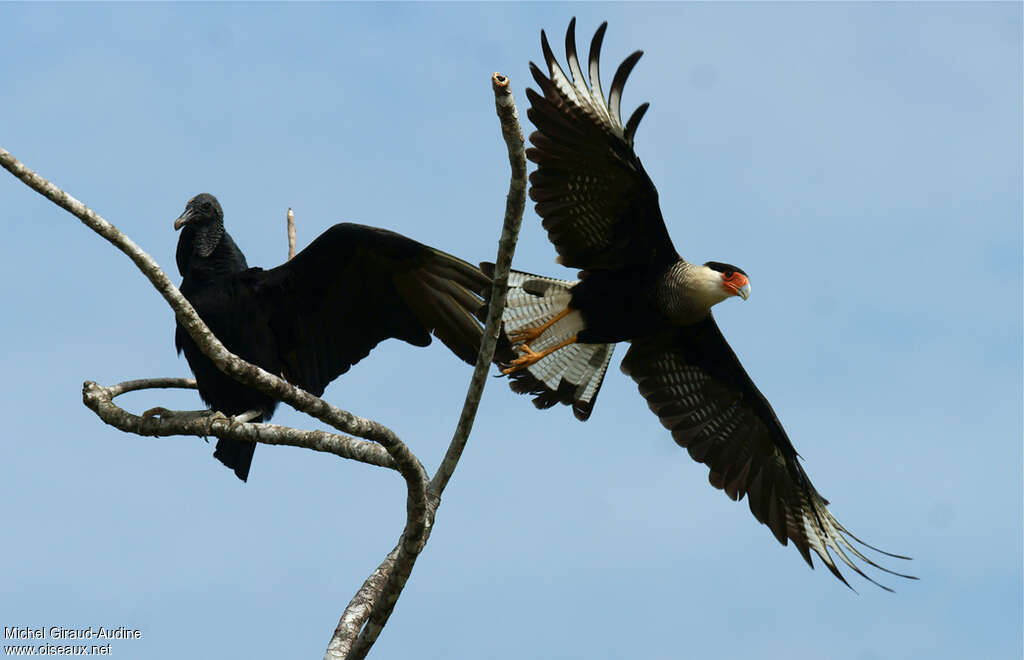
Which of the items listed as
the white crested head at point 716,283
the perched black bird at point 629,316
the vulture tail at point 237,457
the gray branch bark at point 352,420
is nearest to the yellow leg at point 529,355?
the perched black bird at point 629,316

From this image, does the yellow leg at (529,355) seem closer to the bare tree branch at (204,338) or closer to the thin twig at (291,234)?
the thin twig at (291,234)

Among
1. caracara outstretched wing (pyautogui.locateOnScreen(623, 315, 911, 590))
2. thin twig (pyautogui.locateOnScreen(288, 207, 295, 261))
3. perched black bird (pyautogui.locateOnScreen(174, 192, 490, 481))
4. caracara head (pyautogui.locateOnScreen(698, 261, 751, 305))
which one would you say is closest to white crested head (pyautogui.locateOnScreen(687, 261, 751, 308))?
caracara head (pyautogui.locateOnScreen(698, 261, 751, 305))

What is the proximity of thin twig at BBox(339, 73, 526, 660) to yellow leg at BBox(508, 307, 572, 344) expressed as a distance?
2479 millimetres

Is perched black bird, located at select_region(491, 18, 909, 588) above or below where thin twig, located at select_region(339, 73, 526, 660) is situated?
above

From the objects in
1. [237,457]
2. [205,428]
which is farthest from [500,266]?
[237,457]

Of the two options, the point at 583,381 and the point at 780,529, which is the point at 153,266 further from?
the point at 780,529

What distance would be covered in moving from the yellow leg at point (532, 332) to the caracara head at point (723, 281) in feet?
3.02

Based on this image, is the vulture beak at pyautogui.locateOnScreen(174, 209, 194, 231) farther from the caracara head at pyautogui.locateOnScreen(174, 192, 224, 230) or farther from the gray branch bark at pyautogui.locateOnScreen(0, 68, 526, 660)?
the gray branch bark at pyautogui.locateOnScreen(0, 68, 526, 660)

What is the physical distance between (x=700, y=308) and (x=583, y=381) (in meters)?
1.03

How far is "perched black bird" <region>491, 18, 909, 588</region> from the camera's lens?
6.86 metres

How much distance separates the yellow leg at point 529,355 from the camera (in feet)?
25.3

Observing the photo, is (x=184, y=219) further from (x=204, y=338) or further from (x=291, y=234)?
(x=204, y=338)

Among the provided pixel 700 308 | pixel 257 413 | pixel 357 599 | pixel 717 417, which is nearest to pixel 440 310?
pixel 257 413

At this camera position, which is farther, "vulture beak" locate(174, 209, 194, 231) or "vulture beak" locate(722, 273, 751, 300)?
"vulture beak" locate(722, 273, 751, 300)
